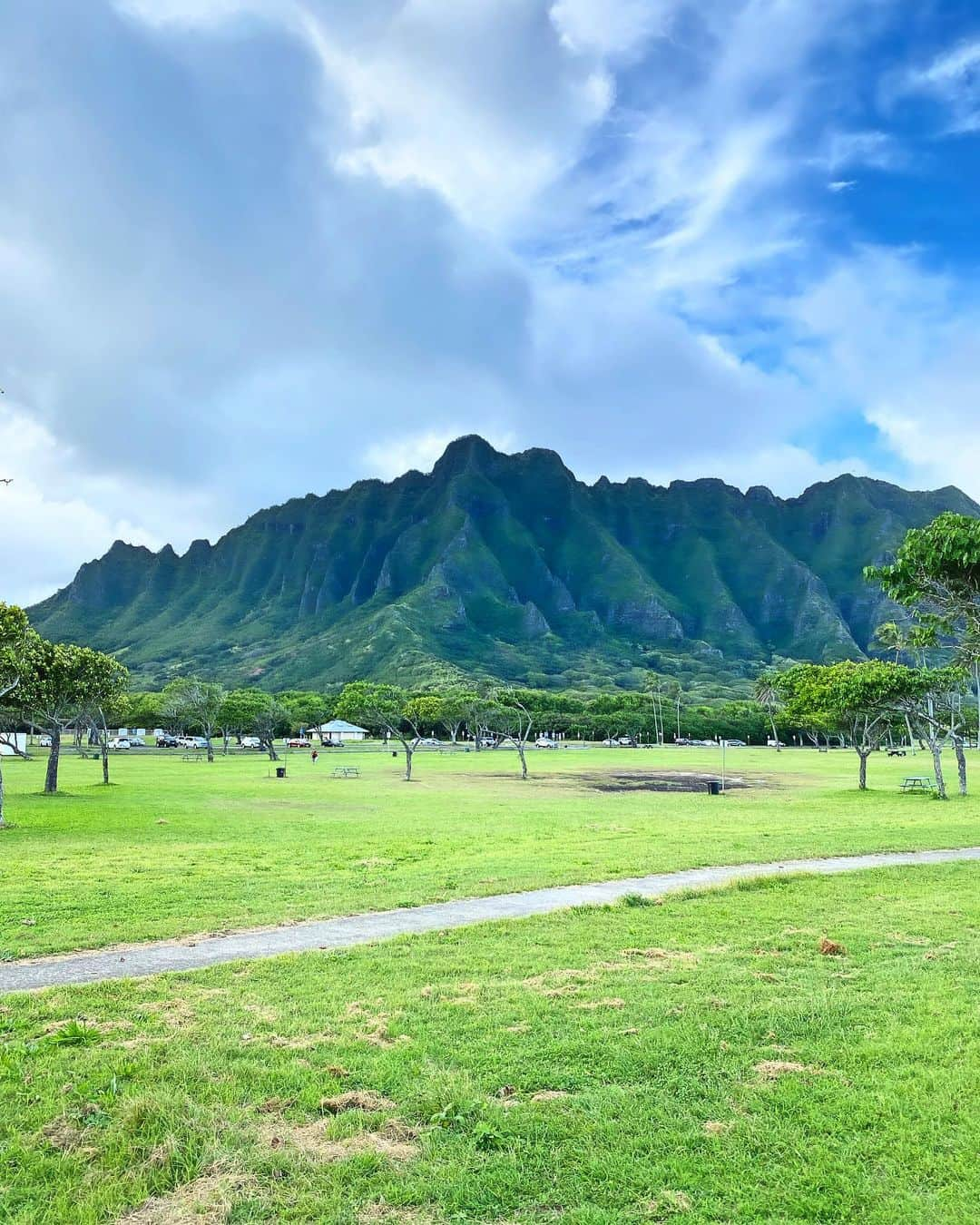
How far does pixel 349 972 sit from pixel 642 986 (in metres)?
3.14

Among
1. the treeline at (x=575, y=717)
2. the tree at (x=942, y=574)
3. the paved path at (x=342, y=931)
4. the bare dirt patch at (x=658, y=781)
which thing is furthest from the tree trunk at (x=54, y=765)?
the treeline at (x=575, y=717)

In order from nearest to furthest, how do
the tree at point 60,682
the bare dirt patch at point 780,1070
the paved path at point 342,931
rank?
the bare dirt patch at point 780,1070 < the paved path at point 342,931 < the tree at point 60,682

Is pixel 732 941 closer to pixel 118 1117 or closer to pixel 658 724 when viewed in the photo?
pixel 118 1117

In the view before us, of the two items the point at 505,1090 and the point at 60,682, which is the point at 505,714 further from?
the point at 505,1090

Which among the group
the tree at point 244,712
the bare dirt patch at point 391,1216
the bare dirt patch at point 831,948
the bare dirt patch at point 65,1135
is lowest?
the bare dirt patch at point 831,948

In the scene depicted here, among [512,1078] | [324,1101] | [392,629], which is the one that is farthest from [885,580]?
[392,629]

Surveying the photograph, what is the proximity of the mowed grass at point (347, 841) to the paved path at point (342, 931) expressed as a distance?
52 cm

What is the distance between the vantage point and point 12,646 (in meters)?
26.3

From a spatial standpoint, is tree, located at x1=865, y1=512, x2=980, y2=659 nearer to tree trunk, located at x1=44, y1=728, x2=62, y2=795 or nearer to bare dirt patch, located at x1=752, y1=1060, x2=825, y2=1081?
bare dirt patch, located at x1=752, y1=1060, x2=825, y2=1081

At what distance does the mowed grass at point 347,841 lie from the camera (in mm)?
12289

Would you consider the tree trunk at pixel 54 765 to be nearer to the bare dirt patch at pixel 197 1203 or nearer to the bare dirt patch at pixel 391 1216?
Result: the bare dirt patch at pixel 197 1203

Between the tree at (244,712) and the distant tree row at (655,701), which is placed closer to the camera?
the distant tree row at (655,701)

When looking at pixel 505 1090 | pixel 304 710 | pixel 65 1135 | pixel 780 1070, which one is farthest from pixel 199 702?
pixel 780 1070

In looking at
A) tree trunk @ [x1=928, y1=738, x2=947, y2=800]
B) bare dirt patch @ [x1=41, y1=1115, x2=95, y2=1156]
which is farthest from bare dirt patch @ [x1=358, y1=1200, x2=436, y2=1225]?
tree trunk @ [x1=928, y1=738, x2=947, y2=800]
